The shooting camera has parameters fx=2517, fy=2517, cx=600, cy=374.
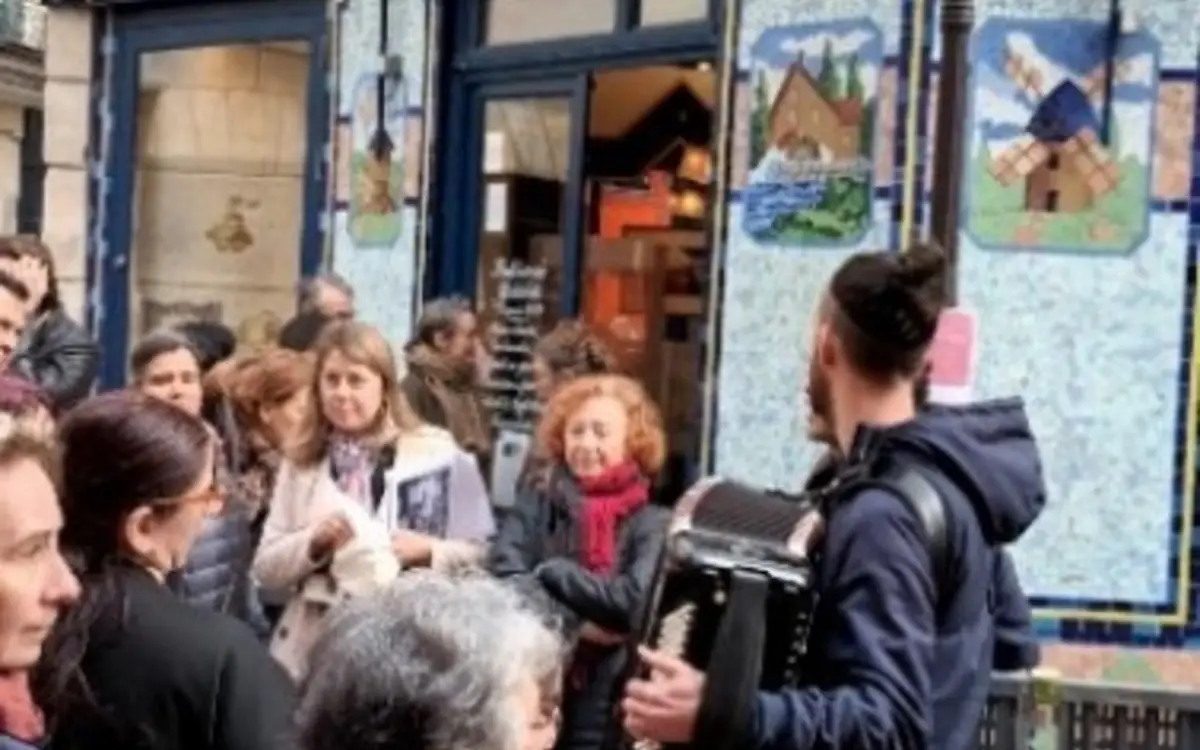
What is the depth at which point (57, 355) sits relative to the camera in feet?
27.3

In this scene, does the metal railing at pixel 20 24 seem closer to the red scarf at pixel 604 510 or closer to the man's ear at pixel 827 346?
the red scarf at pixel 604 510

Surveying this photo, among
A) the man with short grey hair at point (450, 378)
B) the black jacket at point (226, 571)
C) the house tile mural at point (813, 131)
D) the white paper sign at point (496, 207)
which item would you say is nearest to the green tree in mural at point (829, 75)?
the house tile mural at point (813, 131)

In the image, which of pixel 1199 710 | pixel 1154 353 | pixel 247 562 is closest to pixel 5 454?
pixel 247 562

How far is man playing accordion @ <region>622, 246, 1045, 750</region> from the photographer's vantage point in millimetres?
3619

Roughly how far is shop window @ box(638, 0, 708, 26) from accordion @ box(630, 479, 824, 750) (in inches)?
276

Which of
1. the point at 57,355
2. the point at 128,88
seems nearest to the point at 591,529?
the point at 57,355

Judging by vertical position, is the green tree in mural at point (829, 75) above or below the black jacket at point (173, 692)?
above

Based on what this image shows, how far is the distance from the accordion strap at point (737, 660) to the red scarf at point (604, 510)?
10.9ft

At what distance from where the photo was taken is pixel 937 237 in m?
8.24

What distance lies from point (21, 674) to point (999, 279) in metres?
6.44

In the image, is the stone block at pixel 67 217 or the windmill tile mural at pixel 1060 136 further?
the stone block at pixel 67 217

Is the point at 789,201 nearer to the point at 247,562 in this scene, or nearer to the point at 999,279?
the point at 999,279

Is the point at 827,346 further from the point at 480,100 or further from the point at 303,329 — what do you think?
the point at 480,100

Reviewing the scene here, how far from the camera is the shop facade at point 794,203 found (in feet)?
30.0
